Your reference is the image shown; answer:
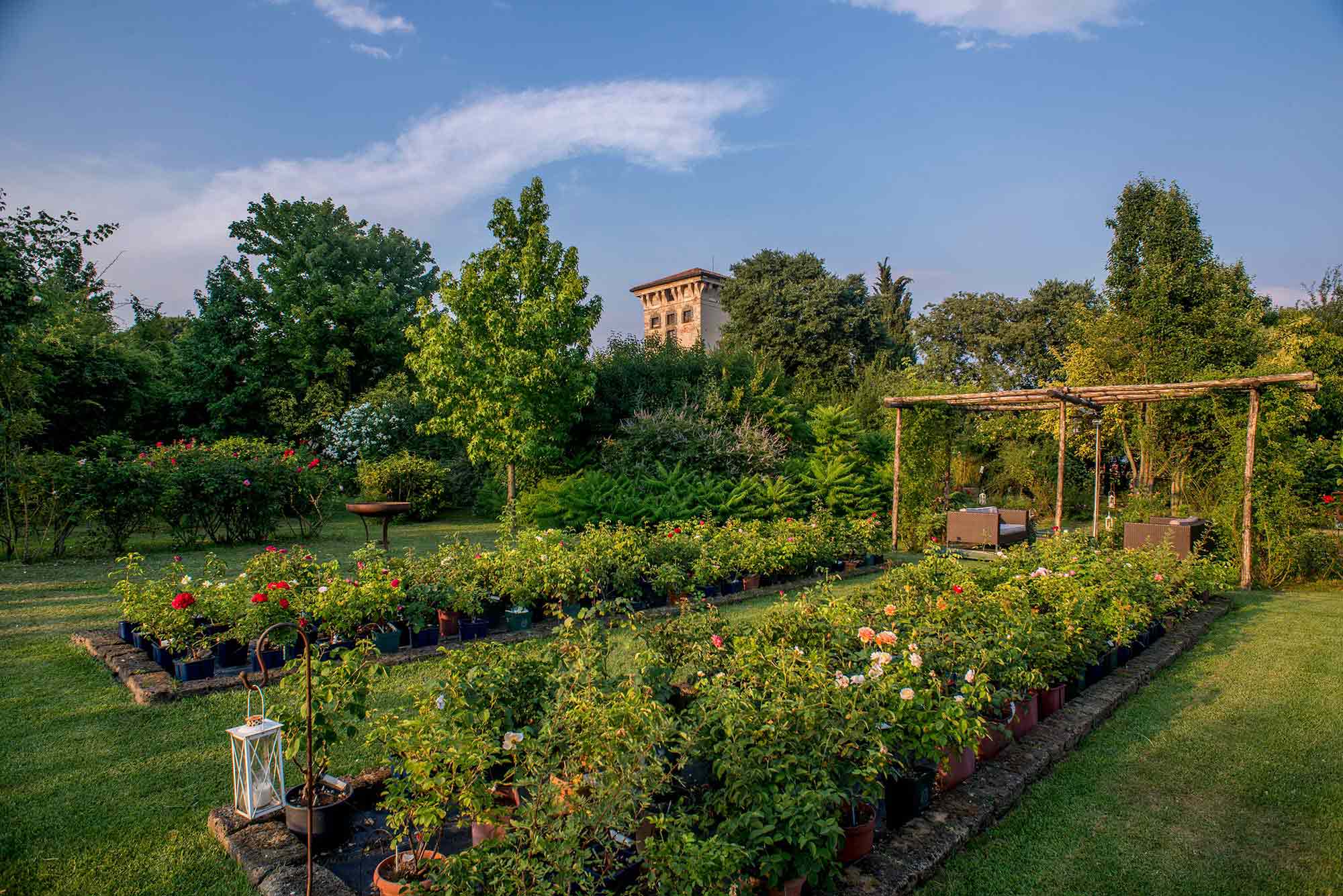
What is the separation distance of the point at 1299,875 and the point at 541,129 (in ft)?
30.5

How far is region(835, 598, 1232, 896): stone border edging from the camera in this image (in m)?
2.34

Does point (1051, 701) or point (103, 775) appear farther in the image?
point (1051, 701)

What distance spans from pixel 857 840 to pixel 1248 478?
8394mm

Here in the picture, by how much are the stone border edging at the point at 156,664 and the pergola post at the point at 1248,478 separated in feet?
20.7

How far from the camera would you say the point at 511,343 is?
12.8m

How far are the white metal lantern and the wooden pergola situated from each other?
901cm

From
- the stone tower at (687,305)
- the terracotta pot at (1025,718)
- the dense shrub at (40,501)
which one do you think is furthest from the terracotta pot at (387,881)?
the stone tower at (687,305)

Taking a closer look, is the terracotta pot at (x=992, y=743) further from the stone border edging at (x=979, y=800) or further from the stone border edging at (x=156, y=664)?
the stone border edging at (x=156, y=664)

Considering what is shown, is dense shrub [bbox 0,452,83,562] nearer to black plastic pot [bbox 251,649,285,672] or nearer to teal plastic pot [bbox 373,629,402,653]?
black plastic pot [bbox 251,649,285,672]

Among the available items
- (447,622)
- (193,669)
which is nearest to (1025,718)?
(447,622)

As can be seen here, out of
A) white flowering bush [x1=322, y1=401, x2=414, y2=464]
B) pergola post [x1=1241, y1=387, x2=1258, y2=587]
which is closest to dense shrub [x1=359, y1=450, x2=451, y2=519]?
white flowering bush [x1=322, y1=401, x2=414, y2=464]

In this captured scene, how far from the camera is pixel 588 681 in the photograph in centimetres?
257

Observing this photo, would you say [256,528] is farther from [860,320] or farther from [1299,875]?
[860,320]

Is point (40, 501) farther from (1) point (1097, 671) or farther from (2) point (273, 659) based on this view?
(1) point (1097, 671)
